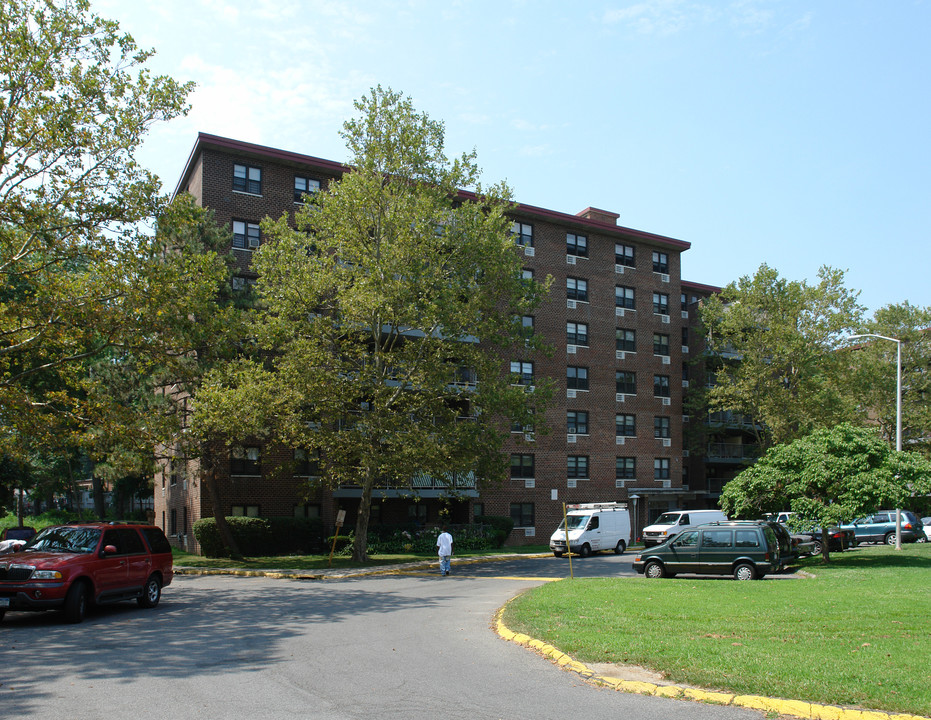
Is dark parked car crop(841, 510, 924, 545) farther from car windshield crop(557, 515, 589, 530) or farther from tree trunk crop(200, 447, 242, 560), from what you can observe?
tree trunk crop(200, 447, 242, 560)

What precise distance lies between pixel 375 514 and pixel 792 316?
26.2 meters

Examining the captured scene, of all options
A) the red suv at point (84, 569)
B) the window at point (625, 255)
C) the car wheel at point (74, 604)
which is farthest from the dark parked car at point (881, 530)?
the car wheel at point (74, 604)

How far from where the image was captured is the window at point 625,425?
48.2 meters

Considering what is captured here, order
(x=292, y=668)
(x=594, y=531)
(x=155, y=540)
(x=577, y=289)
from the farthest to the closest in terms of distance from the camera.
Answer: (x=577, y=289)
(x=594, y=531)
(x=155, y=540)
(x=292, y=668)

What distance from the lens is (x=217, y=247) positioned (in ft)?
111

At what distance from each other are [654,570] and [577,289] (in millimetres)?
27436

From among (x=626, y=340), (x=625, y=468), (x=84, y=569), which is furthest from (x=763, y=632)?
(x=626, y=340)

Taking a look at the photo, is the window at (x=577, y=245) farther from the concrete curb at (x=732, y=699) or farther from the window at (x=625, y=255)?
the concrete curb at (x=732, y=699)

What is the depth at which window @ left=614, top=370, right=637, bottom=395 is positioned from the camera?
48.6 metres

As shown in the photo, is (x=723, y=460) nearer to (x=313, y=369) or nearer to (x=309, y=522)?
(x=309, y=522)

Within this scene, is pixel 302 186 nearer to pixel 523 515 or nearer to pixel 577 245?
pixel 577 245

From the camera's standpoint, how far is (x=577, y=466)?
152 feet

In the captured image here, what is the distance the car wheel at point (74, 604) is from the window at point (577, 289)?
1439 inches

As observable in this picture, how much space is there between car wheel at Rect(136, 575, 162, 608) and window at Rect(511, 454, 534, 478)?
28.5 meters
